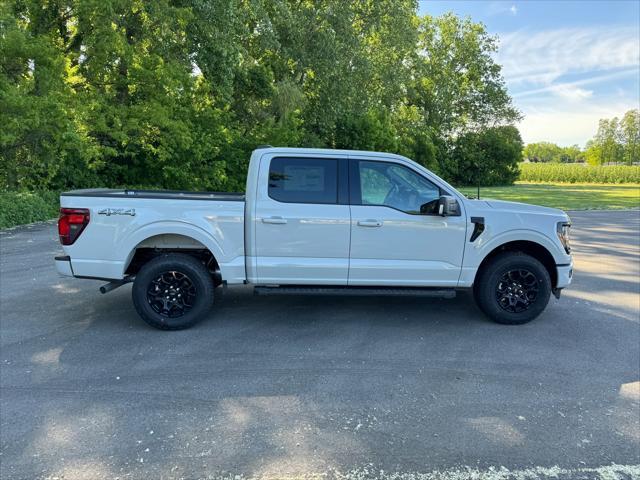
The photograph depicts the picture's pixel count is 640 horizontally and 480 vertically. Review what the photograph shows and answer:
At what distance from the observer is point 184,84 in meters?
17.4

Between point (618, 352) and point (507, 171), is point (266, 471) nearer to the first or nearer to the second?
point (618, 352)

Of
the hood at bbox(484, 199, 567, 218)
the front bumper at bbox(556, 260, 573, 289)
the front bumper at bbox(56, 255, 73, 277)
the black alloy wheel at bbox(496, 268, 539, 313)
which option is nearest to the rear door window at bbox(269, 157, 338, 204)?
the hood at bbox(484, 199, 567, 218)

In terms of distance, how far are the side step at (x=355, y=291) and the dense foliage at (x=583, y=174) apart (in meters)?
60.3

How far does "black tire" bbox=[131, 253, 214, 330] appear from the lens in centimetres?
495

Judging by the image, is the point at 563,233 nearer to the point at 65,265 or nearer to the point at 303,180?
the point at 303,180

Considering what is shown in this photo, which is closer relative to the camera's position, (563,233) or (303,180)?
(303,180)

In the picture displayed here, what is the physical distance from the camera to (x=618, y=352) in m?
4.66

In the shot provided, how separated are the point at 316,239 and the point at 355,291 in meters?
0.73

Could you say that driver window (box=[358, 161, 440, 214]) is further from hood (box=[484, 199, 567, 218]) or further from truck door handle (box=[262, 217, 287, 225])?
truck door handle (box=[262, 217, 287, 225])

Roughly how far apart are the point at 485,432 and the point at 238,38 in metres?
18.3

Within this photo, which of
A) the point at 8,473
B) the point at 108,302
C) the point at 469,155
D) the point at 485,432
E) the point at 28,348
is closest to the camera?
the point at 8,473

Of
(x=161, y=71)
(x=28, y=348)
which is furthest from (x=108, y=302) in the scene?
(x=161, y=71)

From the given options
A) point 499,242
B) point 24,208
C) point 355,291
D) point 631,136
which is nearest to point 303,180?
point 355,291

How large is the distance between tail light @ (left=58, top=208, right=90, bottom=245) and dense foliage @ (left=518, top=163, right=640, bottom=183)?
62.2 metres
